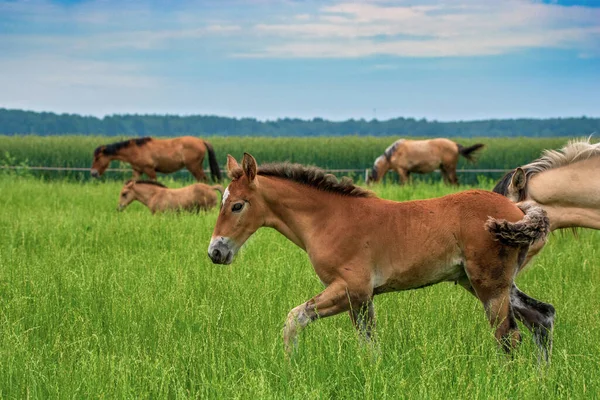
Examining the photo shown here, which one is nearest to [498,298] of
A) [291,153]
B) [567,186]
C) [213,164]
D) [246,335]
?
[246,335]

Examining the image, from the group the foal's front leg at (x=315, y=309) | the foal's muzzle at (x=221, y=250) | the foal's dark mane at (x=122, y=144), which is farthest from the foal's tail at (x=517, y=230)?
the foal's dark mane at (x=122, y=144)

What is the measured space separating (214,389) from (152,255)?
20.0 ft

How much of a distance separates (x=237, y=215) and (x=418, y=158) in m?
21.5

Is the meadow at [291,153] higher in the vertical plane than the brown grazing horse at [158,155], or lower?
lower

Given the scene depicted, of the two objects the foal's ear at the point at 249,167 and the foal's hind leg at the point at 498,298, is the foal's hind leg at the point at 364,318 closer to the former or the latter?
the foal's hind leg at the point at 498,298

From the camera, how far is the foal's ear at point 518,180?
7.51 m

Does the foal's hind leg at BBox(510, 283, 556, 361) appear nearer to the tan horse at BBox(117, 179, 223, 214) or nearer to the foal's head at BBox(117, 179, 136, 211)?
the tan horse at BBox(117, 179, 223, 214)

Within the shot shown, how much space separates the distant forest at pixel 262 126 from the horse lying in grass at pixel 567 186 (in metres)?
87.6

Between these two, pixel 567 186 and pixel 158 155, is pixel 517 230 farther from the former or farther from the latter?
pixel 158 155

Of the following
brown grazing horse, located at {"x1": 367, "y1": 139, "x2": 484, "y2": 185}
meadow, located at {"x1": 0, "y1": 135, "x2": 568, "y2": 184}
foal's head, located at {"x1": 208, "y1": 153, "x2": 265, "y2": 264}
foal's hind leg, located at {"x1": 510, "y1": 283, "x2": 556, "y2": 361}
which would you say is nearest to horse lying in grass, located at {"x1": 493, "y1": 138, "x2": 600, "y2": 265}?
foal's hind leg, located at {"x1": 510, "y1": 283, "x2": 556, "y2": 361}

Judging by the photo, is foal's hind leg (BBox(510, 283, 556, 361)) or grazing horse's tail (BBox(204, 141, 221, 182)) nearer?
foal's hind leg (BBox(510, 283, 556, 361))

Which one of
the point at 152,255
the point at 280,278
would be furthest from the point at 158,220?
the point at 280,278

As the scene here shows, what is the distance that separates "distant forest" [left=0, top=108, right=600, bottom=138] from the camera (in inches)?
3706

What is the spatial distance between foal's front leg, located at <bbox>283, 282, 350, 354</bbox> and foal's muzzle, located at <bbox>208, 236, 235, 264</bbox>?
74 cm
